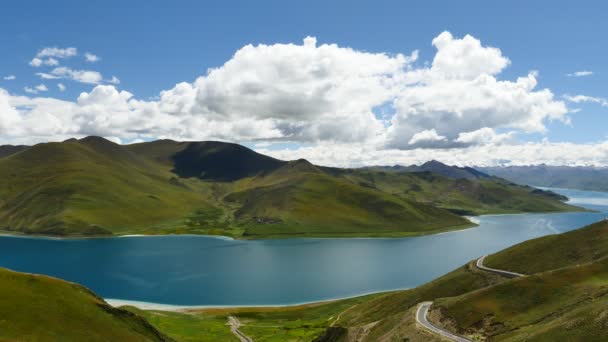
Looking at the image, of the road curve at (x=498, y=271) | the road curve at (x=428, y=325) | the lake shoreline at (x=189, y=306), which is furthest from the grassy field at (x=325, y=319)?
the lake shoreline at (x=189, y=306)

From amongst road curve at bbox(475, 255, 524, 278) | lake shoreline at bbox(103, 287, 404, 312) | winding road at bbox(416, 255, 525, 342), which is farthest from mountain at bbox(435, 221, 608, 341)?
lake shoreline at bbox(103, 287, 404, 312)

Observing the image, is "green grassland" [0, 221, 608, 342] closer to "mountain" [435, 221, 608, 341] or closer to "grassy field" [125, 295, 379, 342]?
"mountain" [435, 221, 608, 341]

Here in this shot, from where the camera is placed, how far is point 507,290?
75.9 metres

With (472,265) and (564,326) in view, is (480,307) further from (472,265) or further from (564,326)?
(472,265)

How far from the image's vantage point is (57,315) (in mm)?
61250

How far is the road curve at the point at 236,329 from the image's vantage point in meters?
105

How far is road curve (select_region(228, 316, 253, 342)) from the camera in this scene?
344 feet

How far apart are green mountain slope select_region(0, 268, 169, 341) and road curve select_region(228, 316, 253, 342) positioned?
109ft

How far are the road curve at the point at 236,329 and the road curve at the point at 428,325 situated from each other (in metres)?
46.0

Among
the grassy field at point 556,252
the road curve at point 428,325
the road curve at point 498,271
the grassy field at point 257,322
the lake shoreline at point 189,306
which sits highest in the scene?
the grassy field at point 556,252

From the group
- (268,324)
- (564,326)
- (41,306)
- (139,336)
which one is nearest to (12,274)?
(41,306)

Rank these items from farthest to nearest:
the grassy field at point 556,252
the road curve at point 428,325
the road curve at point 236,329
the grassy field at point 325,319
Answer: the grassy field at point 556,252 < the road curve at point 236,329 < the grassy field at point 325,319 < the road curve at point 428,325

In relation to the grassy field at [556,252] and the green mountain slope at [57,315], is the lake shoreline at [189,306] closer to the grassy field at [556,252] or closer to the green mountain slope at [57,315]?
the grassy field at [556,252]

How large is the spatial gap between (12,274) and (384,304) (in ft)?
286
